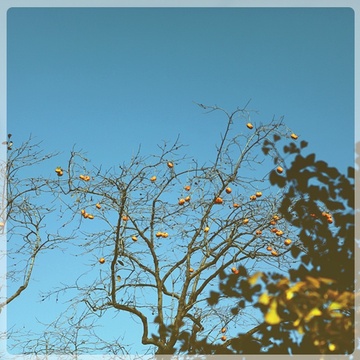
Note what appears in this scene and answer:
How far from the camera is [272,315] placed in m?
1.13

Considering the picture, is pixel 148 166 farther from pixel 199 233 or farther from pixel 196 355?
pixel 196 355

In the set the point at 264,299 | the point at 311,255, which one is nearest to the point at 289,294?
the point at 264,299

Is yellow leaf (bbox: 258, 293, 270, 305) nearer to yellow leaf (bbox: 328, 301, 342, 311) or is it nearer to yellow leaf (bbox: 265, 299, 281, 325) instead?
yellow leaf (bbox: 265, 299, 281, 325)

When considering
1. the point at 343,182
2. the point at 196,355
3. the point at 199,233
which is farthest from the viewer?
the point at 199,233

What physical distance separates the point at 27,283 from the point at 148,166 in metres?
0.84

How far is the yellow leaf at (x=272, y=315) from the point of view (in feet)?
3.71

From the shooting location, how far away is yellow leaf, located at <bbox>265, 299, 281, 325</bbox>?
113cm

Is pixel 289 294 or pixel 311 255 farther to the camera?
pixel 311 255

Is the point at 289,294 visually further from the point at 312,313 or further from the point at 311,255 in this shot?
the point at 311,255

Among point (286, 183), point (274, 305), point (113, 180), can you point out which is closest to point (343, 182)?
point (286, 183)

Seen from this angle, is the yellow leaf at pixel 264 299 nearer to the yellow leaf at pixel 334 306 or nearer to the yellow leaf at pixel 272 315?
the yellow leaf at pixel 272 315

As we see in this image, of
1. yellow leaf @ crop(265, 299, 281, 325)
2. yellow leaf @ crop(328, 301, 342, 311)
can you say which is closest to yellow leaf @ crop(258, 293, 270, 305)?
yellow leaf @ crop(265, 299, 281, 325)

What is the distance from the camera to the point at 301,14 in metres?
2.48

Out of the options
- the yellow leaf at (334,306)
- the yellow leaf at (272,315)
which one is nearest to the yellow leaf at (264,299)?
the yellow leaf at (272,315)
